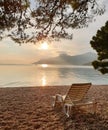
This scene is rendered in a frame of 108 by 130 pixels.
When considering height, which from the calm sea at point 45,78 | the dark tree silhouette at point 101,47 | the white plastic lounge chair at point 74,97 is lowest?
the calm sea at point 45,78

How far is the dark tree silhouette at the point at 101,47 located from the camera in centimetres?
1316

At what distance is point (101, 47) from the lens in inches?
540

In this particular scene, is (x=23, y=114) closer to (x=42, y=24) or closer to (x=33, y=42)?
(x=33, y=42)

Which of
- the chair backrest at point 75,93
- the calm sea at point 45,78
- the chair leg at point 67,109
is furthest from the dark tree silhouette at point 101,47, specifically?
the calm sea at point 45,78

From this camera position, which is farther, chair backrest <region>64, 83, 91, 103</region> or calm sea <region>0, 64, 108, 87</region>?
calm sea <region>0, 64, 108, 87</region>

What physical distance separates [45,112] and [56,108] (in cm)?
68

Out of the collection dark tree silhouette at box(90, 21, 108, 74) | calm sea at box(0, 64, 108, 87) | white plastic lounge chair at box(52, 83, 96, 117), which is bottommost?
calm sea at box(0, 64, 108, 87)

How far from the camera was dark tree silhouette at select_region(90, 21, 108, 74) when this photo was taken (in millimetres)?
13160

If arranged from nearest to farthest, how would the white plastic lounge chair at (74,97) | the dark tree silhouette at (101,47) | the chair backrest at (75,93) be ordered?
1. the white plastic lounge chair at (74,97)
2. the chair backrest at (75,93)
3. the dark tree silhouette at (101,47)

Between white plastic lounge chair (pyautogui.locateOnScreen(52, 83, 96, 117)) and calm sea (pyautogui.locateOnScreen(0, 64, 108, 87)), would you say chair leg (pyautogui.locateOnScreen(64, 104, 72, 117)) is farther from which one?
calm sea (pyautogui.locateOnScreen(0, 64, 108, 87))

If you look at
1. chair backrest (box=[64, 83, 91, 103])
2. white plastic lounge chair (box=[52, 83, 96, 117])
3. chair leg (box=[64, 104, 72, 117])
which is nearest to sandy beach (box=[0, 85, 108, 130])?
chair leg (box=[64, 104, 72, 117])

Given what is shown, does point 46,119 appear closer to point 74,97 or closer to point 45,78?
point 74,97

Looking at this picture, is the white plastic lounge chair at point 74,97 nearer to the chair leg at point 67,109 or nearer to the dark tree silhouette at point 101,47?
the chair leg at point 67,109

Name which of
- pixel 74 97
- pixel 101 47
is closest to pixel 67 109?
pixel 74 97
